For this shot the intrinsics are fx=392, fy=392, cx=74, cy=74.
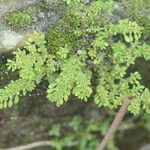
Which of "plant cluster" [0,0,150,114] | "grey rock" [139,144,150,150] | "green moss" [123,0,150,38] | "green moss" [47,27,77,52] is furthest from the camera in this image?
"grey rock" [139,144,150,150]

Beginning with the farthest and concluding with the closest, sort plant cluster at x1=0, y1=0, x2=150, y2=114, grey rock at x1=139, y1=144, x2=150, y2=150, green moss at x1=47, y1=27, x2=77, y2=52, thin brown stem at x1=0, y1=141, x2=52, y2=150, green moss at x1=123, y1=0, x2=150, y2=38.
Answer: grey rock at x1=139, y1=144, x2=150, y2=150, thin brown stem at x1=0, y1=141, x2=52, y2=150, green moss at x1=123, y1=0, x2=150, y2=38, green moss at x1=47, y1=27, x2=77, y2=52, plant cluster at x1=0, y1=0, x2=150, y2=114

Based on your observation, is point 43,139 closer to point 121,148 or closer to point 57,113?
point 57,113

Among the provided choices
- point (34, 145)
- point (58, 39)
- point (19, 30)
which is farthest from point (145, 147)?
point (19, 30)

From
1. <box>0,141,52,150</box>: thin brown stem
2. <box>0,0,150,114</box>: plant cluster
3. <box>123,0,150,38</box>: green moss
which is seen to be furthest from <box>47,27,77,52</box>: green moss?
<box>0,141,52,150</box>: thin brown stem

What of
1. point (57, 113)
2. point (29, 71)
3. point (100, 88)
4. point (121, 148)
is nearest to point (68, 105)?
point (57, 113)

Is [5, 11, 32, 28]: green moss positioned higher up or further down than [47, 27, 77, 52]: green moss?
higher up

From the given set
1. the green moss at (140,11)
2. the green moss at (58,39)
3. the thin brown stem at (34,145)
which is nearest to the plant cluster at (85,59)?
the green moss at (58,39)

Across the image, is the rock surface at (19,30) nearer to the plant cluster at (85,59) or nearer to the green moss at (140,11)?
the plant cluster at (85,59)

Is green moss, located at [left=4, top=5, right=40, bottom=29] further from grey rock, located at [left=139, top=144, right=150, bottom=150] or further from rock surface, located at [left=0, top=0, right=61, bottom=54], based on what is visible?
grey rock, located at [left=139, top=144, right=150, bottom=150]
